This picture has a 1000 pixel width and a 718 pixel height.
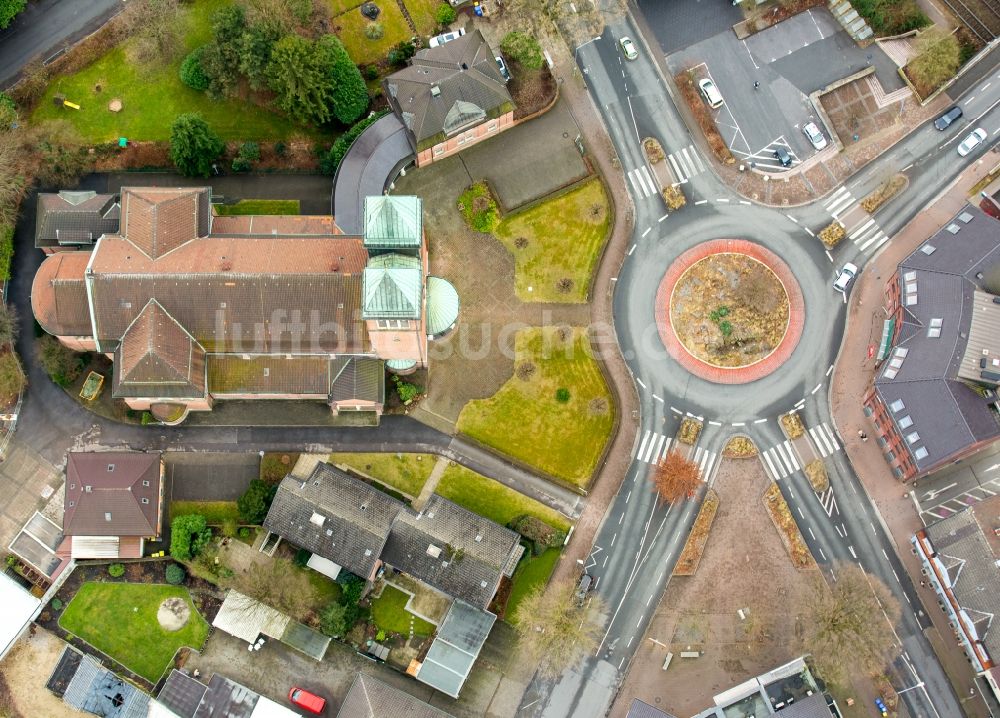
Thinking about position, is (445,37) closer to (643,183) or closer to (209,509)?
(643,183)

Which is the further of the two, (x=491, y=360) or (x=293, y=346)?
(x=491, y=360)

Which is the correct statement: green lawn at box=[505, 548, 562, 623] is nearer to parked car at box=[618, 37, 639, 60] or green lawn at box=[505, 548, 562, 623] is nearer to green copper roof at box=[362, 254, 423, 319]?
green copper roof at box=[362, 254, 423, 319]

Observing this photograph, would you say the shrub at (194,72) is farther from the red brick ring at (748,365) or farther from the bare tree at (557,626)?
the bare tree at (557,626)

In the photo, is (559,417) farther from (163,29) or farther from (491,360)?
(163,29)

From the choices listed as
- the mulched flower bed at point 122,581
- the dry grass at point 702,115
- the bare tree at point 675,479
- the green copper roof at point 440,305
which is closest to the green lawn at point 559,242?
the green copper roof at point 440,305

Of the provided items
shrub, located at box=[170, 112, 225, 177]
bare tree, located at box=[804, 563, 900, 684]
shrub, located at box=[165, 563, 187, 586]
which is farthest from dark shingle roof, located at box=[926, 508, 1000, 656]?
shrub, located at box=[170, 112, 225, 177]

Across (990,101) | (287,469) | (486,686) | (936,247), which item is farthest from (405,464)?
(990,101)
